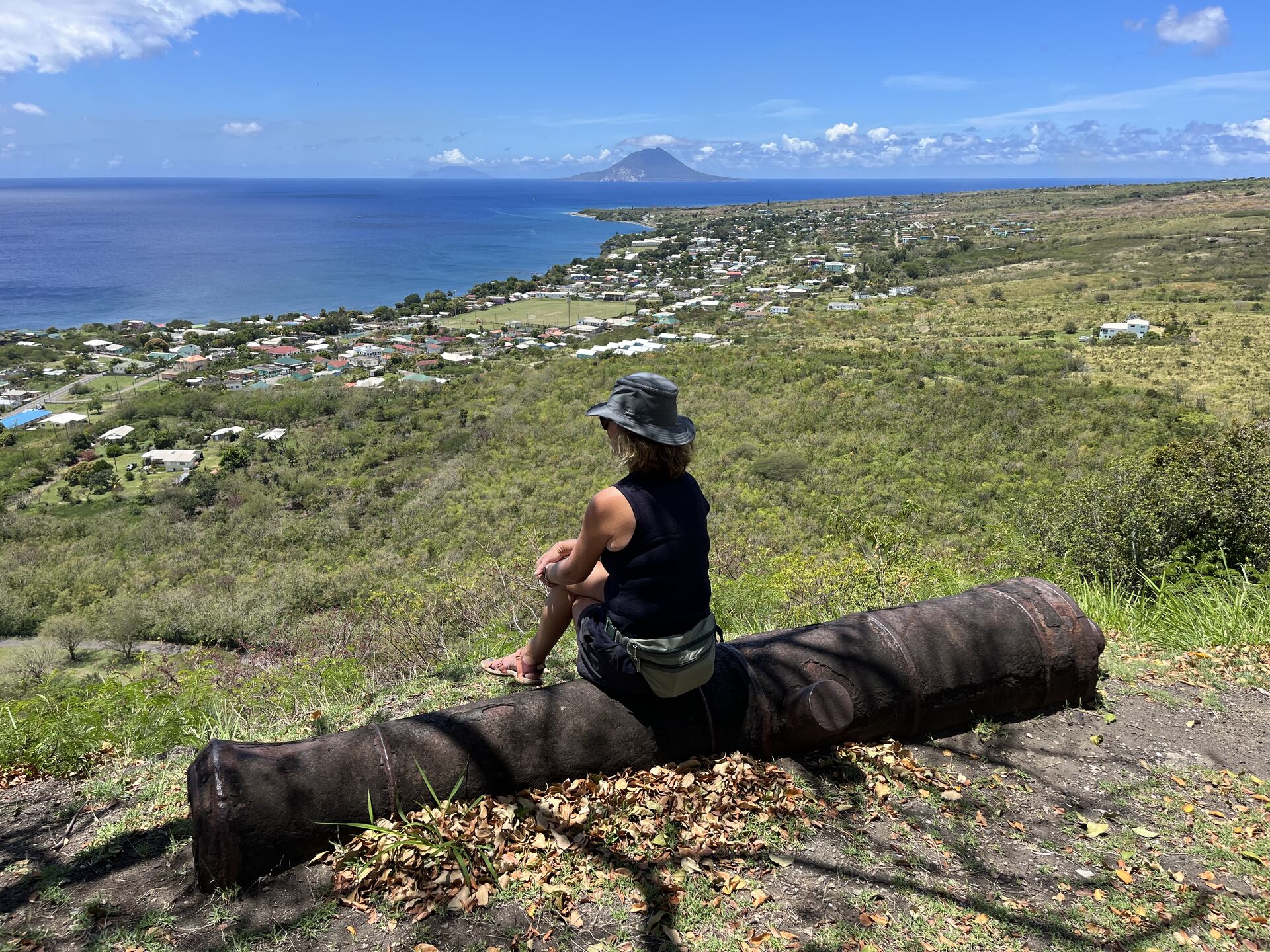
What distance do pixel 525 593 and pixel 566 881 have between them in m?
6.30

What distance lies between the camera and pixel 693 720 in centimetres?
270

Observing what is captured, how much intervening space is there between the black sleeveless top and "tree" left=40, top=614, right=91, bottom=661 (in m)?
17.5

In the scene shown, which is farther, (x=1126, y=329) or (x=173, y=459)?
(x=1126, y=329)

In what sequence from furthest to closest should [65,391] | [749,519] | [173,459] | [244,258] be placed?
[244,258], [65,391], [173,459], [749,519]

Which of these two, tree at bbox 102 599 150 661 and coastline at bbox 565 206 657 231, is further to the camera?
coastline at bbox 565 206 657 231

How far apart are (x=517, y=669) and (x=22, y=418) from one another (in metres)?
41.5

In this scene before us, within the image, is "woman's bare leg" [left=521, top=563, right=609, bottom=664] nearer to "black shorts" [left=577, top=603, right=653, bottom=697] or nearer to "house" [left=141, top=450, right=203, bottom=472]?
"black shorts" [left=577, top=603, right=653, bottom=697]

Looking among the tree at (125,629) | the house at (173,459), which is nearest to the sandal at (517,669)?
the tree at (125,629)

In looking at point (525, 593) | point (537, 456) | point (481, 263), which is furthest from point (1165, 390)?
point (481, 263)

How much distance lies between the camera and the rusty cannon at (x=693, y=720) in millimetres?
2145

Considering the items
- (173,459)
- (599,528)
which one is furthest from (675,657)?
(173,459)

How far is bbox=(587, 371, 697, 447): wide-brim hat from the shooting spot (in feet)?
8.02

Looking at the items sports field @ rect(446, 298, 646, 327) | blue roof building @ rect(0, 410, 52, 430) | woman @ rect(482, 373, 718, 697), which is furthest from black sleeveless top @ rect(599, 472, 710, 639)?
sports field @ rect(446, 298, 646, 327)

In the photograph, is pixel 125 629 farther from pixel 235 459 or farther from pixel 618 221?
pixel 618 221
